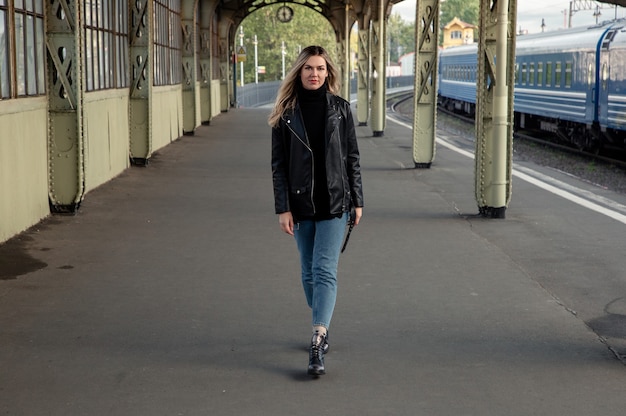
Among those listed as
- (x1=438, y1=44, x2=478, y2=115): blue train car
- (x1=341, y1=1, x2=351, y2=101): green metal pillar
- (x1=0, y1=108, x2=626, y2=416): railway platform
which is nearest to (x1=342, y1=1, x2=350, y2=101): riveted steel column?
(x1=341, y1=1, x2=351, y2=101): green metal pillar

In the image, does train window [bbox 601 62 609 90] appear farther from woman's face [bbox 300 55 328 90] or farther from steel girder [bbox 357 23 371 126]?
woman's face [bbox 300 55 328 90]

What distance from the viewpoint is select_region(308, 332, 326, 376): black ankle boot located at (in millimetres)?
5840

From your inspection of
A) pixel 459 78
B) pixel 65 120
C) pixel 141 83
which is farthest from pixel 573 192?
pixel 459 78

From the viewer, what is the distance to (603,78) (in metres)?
24.1

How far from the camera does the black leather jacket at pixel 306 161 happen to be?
6047mm

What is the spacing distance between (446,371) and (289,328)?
136 cm

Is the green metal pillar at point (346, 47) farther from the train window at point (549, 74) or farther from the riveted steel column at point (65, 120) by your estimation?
the riveted steel column at point (65, 120)

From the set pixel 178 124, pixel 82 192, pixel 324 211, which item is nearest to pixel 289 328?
pixel 324 211

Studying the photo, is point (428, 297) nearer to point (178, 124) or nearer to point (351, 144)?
point (351, 144)

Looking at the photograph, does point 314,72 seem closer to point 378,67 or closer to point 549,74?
point 378,67

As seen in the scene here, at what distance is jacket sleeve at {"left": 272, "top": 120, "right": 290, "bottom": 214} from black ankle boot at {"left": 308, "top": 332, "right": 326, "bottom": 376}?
733mm

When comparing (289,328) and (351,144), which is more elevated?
(351,144)

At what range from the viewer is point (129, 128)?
1897cm

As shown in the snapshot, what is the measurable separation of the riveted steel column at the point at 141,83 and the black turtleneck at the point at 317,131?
1329 centimetres
